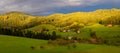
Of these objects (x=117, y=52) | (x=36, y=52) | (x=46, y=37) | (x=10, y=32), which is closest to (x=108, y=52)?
(x=117, y=52)

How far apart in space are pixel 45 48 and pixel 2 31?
10566cm

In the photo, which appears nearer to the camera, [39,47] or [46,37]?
[39,47]

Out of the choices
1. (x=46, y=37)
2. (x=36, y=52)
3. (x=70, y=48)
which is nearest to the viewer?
(x=36, y=52)

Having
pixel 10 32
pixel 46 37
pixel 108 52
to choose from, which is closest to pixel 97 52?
pixel 108 52

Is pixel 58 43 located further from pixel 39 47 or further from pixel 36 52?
pixel 36 52

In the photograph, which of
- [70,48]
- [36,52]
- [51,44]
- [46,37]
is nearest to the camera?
[36,52]

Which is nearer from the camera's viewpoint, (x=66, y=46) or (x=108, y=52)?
(x=108, y=52)

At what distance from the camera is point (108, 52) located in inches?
3263

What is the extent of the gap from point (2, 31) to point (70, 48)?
11062cm

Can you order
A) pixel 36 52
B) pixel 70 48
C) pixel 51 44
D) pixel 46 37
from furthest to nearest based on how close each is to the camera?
1. pixel 46 37
2. pixel 51 44
3. pixel 70 48
4. pixel 36 52

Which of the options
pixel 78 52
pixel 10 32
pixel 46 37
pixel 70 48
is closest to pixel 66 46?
pixel 70 48

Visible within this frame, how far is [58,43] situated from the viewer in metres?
98.9

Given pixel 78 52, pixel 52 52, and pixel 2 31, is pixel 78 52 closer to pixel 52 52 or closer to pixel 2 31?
pixel 52 52

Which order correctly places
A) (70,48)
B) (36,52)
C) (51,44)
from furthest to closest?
(51,44), (70,48), (36,52)
